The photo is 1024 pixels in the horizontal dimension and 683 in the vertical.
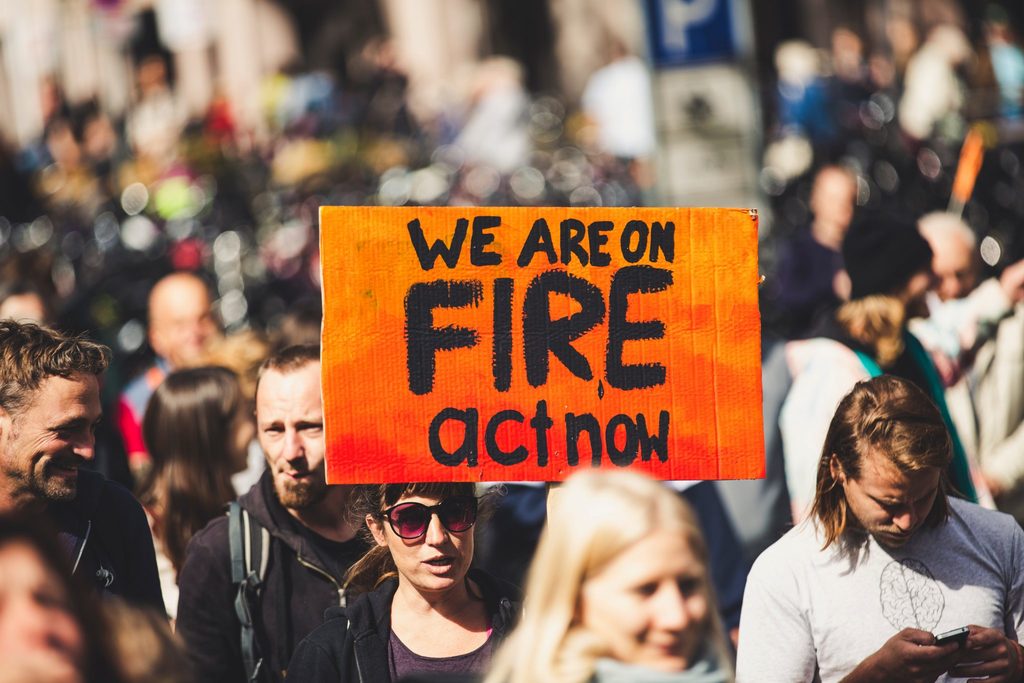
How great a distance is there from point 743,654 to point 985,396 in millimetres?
2947

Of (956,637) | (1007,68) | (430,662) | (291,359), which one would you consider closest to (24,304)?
(291,359)

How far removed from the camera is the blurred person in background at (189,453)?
5.28 meters

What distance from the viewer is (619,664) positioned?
2770 millimetres

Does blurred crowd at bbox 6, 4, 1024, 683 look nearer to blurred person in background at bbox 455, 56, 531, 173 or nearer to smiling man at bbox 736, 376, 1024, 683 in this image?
smiling man at bbox 736, 376, 1024, 683

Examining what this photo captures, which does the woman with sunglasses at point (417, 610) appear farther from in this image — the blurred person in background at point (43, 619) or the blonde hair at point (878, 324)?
the blonde hair at point (878, 324)

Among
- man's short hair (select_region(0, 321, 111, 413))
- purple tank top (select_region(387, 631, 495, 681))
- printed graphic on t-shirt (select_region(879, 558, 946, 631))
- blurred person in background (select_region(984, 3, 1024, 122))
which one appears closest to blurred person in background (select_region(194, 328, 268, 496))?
man's short hair (select_region(0, 321, 111, 413))

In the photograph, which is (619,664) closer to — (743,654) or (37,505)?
(743,654)

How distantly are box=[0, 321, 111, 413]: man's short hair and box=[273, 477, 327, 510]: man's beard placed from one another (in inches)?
30.4

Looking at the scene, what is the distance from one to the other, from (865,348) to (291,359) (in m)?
2.01

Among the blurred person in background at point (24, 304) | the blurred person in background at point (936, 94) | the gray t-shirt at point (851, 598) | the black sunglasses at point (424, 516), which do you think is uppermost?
the blurred person in background at point (936, 94)

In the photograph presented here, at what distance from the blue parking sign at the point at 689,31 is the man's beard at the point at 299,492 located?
526 cm

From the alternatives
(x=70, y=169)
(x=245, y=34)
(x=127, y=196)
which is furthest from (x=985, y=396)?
(x=245, y=34)

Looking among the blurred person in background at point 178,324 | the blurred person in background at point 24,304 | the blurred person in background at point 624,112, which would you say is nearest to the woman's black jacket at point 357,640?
the blurred person in background at point 24,304

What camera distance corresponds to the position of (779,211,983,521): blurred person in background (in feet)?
17.0
